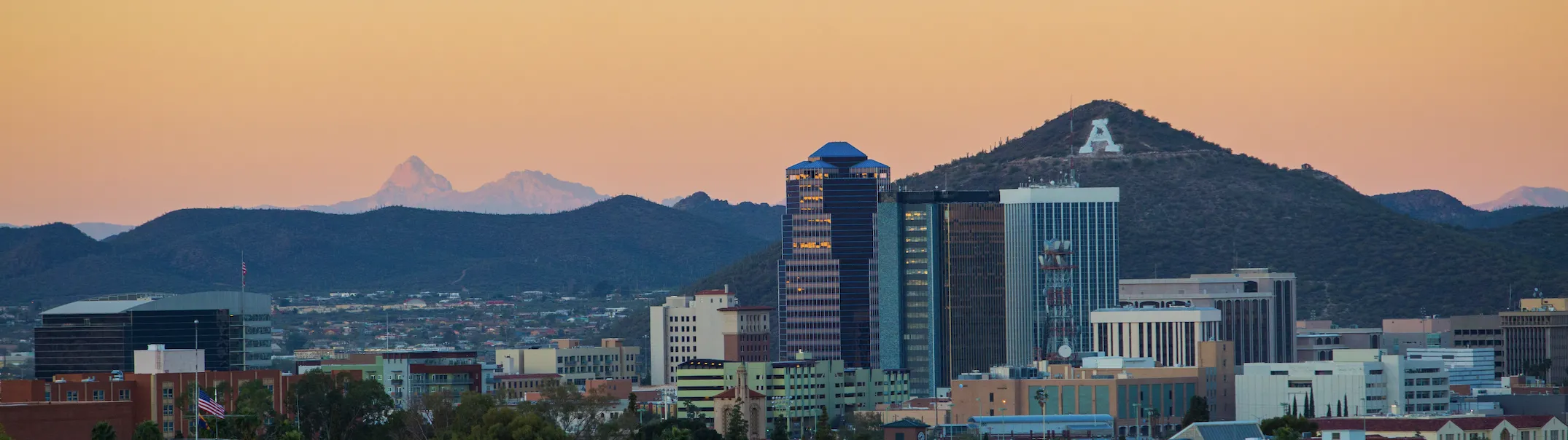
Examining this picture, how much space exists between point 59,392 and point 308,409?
1880 cm

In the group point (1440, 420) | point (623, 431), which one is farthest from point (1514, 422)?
point (623, 431)

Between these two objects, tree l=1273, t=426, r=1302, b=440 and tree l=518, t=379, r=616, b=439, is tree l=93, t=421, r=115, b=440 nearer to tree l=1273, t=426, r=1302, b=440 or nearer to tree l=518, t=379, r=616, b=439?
tree l=518, t=379, r=616, b=439

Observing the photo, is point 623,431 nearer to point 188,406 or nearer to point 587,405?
point 587,405

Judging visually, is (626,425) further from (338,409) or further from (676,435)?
(338,409)

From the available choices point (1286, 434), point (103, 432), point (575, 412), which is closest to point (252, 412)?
point (103, 432)

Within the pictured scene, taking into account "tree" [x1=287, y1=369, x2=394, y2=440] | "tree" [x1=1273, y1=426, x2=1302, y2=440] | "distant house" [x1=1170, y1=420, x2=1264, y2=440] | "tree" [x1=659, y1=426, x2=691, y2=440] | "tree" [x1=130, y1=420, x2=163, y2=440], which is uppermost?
"tree" [x1=130, y1=420, x2=163, y2=440]

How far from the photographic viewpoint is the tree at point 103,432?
136 meters

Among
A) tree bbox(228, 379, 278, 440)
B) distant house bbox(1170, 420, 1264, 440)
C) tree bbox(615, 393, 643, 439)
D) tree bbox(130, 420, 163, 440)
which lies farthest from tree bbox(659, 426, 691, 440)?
tree bbox(130, 420, 163, 440)

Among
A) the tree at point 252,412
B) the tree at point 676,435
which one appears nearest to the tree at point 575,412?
the tree at point 676,435

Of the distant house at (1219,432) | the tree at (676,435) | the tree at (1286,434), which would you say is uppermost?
the tree at (676,435)

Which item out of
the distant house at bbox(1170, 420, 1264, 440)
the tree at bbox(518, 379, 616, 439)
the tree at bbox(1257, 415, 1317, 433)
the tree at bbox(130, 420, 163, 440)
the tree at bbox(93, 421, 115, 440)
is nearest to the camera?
the tree at bbox(93, 421, 115, 440)

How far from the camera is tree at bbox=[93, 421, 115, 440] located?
136m

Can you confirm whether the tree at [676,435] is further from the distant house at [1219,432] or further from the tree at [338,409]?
the distant house at [1219,432]

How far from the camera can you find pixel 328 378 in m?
184
